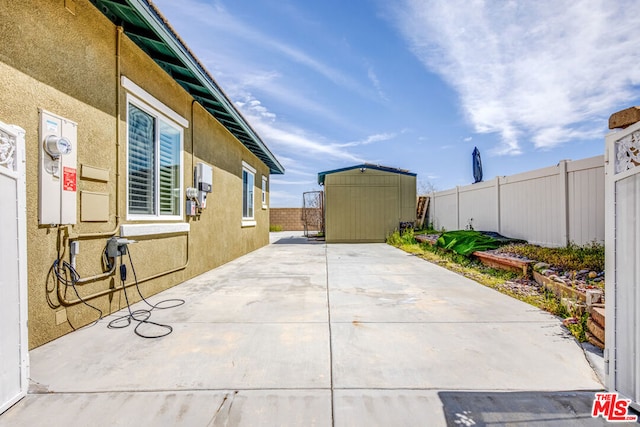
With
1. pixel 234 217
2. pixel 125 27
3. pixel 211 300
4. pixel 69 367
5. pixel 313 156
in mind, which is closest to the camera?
pixel 69 367

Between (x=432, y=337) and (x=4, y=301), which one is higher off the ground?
(x=4, y=301)

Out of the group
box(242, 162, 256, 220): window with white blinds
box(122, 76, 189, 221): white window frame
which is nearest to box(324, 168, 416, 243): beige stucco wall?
box(242, 162, 256, 220): window with white blinds

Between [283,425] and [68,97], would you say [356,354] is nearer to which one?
[283,425]

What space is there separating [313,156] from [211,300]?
15193 millimetres

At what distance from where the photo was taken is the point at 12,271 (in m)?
1.77

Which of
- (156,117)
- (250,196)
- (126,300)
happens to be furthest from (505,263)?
(250,196)

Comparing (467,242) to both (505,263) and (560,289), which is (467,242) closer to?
(505,263)

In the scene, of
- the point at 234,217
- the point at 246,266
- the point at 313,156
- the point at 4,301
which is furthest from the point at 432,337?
the point at 313,156

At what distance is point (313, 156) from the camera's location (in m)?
18.5

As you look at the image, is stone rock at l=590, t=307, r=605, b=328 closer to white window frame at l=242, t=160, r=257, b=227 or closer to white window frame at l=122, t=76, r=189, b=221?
white window frame at l=122, t=76, r=189, b=221

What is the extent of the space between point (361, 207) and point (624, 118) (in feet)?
35.7

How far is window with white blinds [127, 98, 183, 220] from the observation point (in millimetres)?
3994

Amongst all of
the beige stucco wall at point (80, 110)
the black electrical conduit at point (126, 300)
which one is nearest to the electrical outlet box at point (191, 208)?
the beige stucco wall at point (80, 110)

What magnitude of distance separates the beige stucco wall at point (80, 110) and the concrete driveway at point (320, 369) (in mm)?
479
